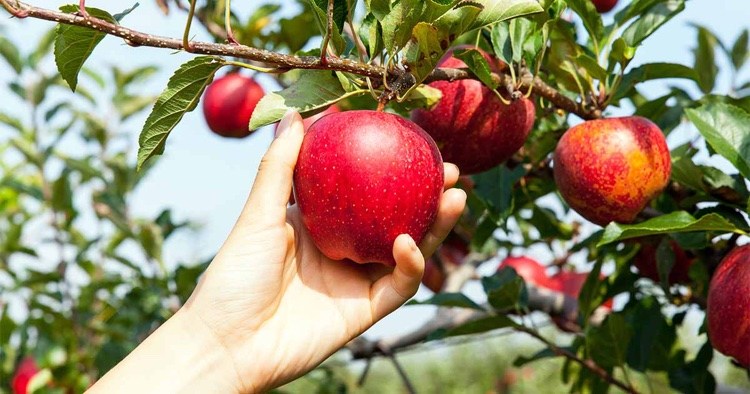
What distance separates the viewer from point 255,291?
1.37m

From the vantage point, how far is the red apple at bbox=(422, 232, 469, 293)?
114 inches

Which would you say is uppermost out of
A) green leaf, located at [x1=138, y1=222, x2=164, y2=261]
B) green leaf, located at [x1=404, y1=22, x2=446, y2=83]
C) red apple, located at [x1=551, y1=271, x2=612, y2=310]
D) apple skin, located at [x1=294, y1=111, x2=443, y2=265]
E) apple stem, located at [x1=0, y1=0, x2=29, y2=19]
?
apple stem, located at [x1=0, y1=0, x2=29, y2=19]

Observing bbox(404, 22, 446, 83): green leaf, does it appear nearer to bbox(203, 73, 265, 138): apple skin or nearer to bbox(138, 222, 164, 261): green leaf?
bbox(203, 73, 265, 138): apple skin

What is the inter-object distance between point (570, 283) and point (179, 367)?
162 cm

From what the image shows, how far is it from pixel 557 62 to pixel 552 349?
0.75 metres

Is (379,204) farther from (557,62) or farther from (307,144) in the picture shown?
(557,62)

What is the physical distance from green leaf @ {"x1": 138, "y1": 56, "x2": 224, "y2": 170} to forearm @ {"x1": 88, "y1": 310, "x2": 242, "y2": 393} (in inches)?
13.3

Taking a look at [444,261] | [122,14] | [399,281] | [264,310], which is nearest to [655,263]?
[399,281]

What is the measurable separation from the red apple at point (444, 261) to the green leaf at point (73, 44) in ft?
5.91

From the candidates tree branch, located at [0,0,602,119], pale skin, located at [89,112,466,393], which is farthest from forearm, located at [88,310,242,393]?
tree branch, located at [0,0,602,119]

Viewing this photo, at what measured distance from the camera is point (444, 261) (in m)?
2.90

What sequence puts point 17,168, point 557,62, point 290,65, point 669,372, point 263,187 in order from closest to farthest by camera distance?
1. point 290,65
2. point 263,187
3. point 557,62
4. point 669,372
5. point 17,168

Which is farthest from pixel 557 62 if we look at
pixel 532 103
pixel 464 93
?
pixel 464 93

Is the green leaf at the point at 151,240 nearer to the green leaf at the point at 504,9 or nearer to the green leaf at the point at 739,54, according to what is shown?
the green leaf at the point at 739,54
